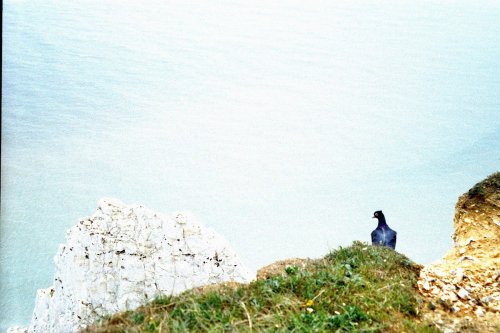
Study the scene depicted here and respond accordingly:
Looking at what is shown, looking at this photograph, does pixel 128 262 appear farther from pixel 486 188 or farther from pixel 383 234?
pixel 486 188

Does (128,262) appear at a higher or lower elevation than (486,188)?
lower

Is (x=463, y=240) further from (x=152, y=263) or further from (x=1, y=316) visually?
(x=1, y=316)

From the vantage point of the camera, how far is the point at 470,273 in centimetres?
597

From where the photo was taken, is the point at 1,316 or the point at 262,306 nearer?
the point at 262,306

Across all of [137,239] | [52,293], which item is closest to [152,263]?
[137,239]

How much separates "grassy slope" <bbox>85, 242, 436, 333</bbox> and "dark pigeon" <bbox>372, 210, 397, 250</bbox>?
95.3 inches

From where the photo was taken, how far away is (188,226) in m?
6.44

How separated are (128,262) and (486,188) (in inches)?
178

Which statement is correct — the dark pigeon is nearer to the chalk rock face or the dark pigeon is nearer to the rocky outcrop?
the rocky outcrop

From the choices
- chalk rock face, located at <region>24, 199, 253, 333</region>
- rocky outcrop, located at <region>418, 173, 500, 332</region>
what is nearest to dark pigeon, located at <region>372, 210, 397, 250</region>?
rocky outcrop, located at <region>418, 173, 500, 332</region>

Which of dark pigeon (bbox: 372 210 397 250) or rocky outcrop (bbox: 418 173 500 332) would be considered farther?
dark pigeon (bbox: 372 210 397 250)

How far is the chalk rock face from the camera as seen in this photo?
19.7 feet

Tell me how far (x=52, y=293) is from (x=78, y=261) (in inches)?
35.6

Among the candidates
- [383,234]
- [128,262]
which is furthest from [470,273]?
[128,262]
